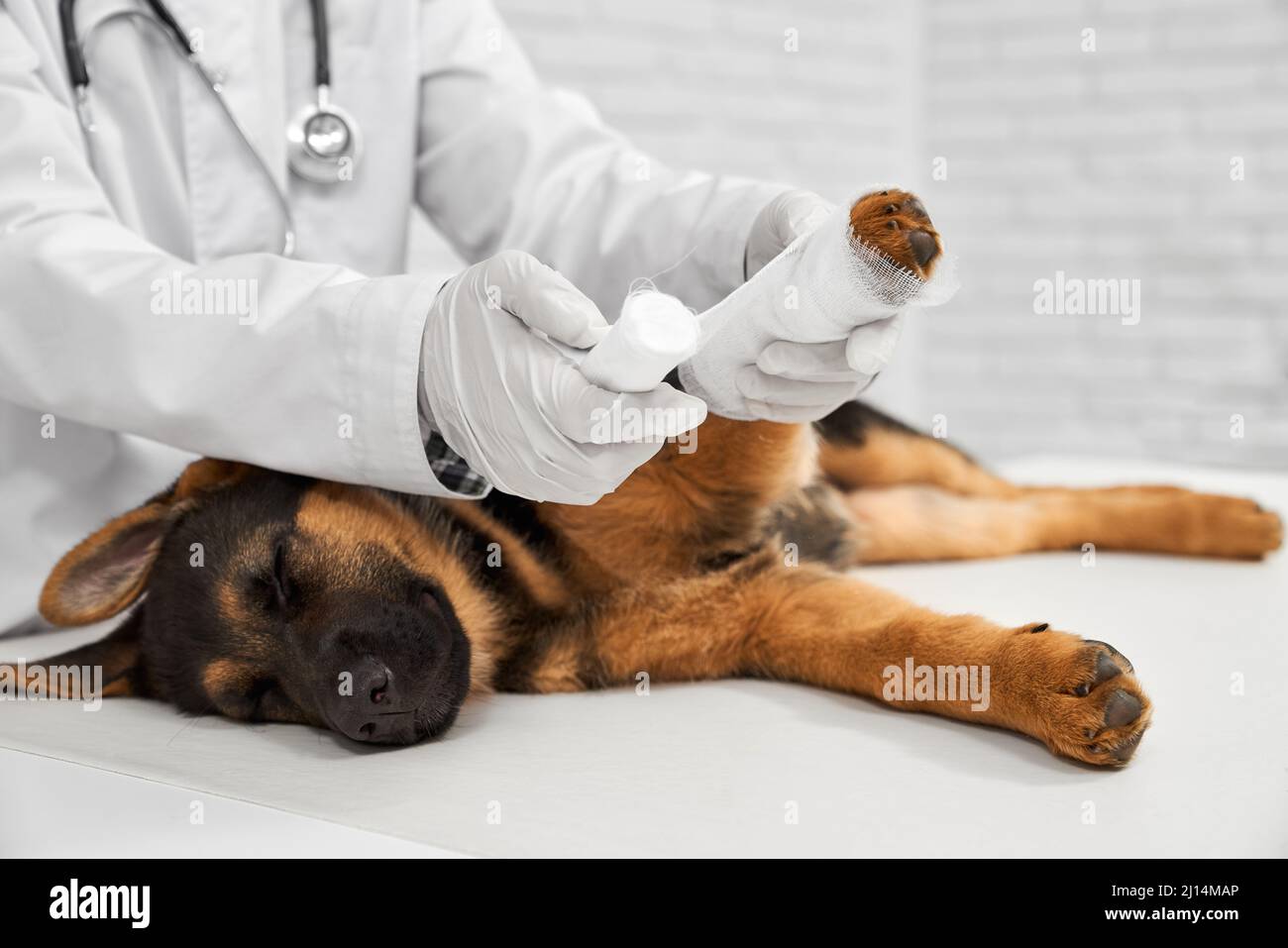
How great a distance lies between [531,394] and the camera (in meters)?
1.14

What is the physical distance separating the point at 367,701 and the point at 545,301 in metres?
0.47

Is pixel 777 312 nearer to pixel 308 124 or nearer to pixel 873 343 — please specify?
pixel 873 343

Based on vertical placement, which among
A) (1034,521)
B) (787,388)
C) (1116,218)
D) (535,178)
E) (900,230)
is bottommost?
(1034,521)

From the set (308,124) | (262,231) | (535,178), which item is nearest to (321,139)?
(308,124)

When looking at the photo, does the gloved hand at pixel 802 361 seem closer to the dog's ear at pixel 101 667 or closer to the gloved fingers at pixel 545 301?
the gloved fingers at pixel 545 301

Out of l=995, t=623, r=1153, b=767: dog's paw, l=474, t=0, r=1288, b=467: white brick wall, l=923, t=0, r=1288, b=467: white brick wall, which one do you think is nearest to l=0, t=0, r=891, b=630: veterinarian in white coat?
l=995, t=623, r=1153, b=767: dog's paw

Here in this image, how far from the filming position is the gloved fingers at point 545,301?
113 cm

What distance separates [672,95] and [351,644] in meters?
3.05

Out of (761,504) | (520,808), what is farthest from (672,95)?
(520,808)

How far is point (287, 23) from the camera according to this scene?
195 centimetres

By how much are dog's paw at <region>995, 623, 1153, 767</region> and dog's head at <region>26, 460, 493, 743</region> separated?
2.07 ft

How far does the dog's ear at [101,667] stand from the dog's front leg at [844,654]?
0.49 m

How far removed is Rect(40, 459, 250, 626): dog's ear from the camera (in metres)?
1.48

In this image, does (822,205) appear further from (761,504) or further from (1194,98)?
(1194,98)
